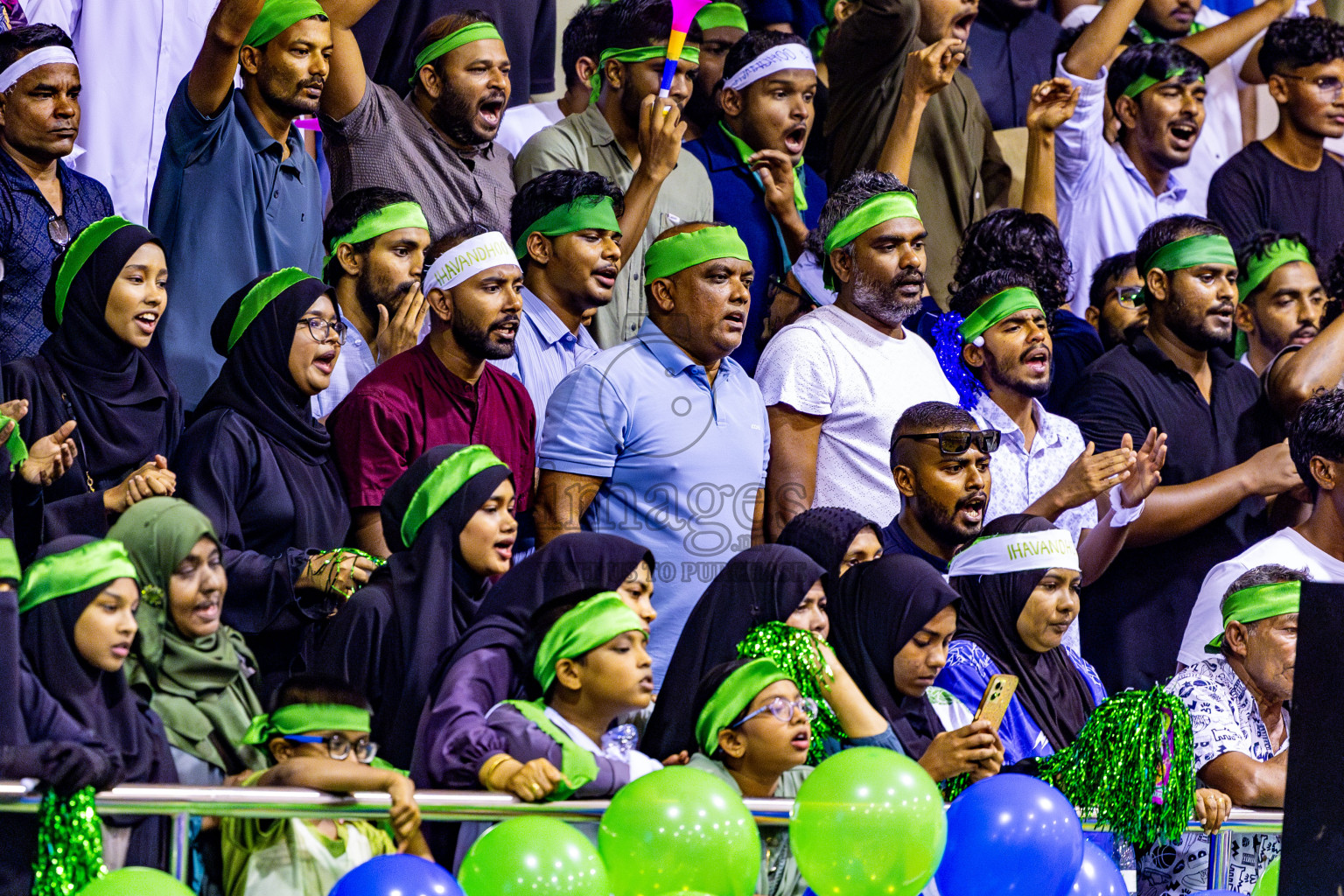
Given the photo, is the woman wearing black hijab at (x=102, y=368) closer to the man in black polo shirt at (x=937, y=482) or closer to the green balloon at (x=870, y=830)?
the green balloon at (x=870, y=830)

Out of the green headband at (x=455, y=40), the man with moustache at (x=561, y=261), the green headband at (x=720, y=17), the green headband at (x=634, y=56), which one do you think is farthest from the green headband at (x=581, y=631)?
the green headband at (x=720, y=17)

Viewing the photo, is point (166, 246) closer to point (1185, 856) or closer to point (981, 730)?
point (981, 730)

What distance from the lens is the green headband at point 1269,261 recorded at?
20.1ft

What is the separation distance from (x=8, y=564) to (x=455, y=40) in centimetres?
229

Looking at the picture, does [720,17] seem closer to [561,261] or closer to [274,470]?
[561,261]

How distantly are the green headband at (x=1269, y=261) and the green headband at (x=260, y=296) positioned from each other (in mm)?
3156

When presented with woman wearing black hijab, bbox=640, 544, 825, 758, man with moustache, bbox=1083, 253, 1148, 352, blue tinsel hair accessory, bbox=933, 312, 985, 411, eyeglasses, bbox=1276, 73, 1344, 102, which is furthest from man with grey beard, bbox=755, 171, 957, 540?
eyeglasses, bbox=1276, 73, 1344, 102

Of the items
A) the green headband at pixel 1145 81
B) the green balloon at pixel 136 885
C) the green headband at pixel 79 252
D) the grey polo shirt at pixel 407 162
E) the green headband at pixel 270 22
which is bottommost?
the green balloon at pixel 136 885

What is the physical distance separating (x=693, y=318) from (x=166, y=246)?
1265mm

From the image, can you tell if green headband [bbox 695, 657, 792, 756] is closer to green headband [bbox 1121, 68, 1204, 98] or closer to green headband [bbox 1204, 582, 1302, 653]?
green headband [bbox 1204, 582, 1302, 653]

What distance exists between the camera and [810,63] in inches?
223

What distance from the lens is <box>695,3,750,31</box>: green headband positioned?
19.8 ft

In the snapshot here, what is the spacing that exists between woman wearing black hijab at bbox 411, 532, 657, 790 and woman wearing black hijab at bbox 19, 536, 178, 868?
492mm

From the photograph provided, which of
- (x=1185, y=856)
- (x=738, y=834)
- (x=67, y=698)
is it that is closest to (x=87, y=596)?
(x=67, y=698)
